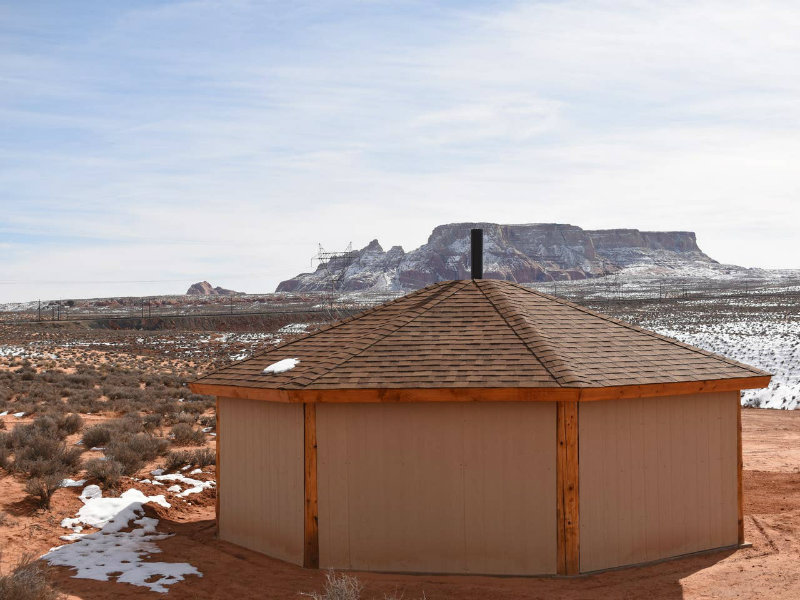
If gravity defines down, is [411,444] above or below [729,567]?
above

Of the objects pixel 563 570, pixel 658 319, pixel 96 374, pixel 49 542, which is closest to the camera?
pixel 563 570

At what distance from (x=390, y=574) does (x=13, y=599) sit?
12.1 ft

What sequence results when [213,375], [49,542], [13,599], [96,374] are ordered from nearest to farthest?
[13,599] → [49,542] → [213,375] → [96,374]

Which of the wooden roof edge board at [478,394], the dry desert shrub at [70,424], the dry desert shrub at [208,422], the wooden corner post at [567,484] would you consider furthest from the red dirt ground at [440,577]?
the dry desert shrub at [208,422]

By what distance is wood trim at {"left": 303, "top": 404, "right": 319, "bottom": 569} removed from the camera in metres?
8.46

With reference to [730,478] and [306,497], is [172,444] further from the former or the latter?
[730,478]

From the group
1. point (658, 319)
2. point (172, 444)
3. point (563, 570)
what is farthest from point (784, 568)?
point (658, 319)

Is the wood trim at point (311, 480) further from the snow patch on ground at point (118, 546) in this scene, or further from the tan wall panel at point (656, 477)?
the tan wall panel at point (656, 477)

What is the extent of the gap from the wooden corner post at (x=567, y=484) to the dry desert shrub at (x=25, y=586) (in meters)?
5.09

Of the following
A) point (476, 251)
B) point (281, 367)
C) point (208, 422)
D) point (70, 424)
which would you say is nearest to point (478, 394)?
point (281, 367)

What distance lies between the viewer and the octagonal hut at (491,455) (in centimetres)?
815

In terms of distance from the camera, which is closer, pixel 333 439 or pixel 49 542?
pixel 333 439

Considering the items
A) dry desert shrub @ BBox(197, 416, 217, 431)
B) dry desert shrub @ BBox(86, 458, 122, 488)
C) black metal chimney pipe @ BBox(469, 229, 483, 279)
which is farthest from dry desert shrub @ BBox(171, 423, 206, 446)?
black metal chimney pipe @ BBox(469, 229, 483, 279)

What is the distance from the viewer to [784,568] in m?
8.54
